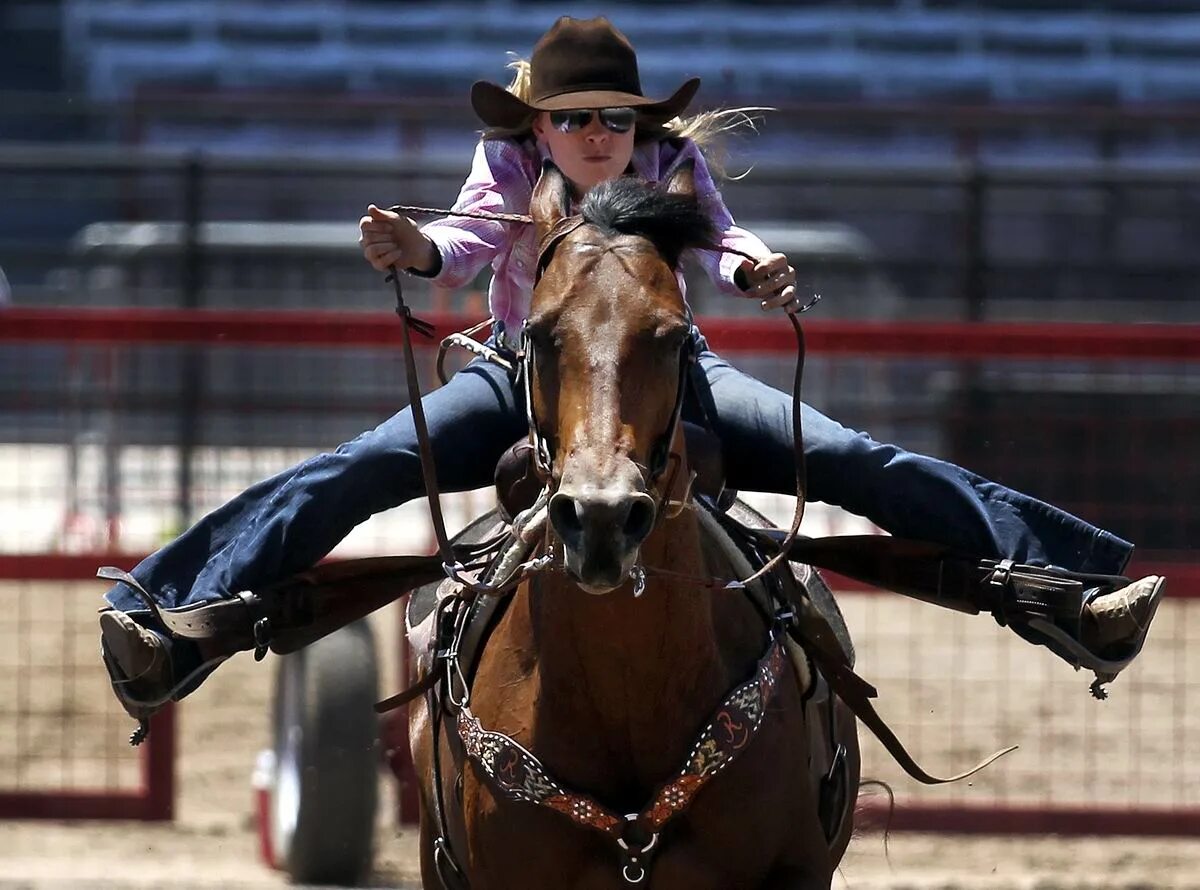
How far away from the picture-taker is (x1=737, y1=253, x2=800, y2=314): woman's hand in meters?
3.00

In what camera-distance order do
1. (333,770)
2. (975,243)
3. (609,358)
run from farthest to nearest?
(975,243)
(333,770)
(609,358)

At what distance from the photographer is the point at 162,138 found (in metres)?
15.0

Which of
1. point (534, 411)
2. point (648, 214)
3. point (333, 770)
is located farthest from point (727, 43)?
point (534, 411)

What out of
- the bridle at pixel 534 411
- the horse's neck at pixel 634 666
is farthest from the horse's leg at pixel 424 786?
the bridle at pixel 534 411

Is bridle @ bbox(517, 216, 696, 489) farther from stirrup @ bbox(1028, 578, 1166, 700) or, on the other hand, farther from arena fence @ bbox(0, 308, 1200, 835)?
arena fence @ bbox(0, 308, 1200, 835)

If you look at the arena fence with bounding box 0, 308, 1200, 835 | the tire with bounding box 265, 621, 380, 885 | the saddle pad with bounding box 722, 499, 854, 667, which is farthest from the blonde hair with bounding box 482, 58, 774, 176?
the tire with bounding box 265, 621, 380, 885

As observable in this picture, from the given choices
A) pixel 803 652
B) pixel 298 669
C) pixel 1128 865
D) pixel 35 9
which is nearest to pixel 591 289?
pixel 803 652

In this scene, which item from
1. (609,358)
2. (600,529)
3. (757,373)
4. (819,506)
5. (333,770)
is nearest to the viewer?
(600,529)

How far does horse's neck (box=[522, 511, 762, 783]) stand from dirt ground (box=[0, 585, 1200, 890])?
9.20ft

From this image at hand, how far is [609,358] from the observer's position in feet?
8.63

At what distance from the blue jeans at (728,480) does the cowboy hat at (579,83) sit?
0.47m

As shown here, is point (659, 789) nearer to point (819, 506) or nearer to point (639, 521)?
point (639, 521)

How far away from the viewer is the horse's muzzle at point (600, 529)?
8.06ft

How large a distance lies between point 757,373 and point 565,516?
16.3 feet
